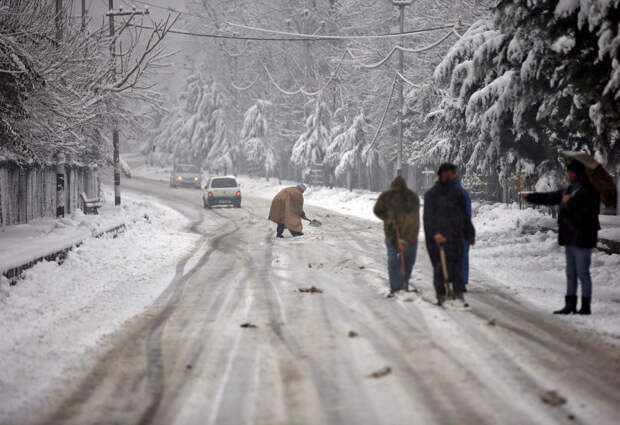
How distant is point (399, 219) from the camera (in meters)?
8.64

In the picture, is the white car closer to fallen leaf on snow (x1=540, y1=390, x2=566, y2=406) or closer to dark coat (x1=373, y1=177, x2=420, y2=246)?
dark coat (x1=373, y1=177, x2=420, y2=246)

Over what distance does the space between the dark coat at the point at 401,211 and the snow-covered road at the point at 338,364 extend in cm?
97

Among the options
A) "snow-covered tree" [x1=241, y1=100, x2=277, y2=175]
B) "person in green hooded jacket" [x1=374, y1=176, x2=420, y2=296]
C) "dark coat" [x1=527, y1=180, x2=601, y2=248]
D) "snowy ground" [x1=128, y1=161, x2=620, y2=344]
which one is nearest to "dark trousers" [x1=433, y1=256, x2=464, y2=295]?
"person in green hooded jacket" [x1=374, y1=176, x2=420, y2=296]

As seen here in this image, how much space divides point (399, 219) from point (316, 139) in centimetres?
3350

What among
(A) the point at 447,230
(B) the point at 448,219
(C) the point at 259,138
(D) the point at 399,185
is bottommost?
(A) the point at 447,230

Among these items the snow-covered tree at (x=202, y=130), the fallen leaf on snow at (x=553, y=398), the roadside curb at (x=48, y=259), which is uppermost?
the snow-covered tree at (x=202, y=130)

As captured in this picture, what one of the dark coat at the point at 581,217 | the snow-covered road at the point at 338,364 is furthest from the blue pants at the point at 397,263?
the dark coat at the point at 581,217

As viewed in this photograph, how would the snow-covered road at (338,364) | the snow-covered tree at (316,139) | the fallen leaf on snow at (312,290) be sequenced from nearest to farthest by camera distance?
1. the snow-covered road at (338,364)
2. the fallen leaf on snow at (312,290)
3. the snow-covered tree at (316,139)

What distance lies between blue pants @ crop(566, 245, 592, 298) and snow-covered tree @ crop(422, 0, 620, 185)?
7.24 feet

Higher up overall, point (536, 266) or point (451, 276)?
point (451, 276)

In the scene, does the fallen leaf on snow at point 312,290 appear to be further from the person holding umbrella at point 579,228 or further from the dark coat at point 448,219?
the person holding umbrella at point 579,228

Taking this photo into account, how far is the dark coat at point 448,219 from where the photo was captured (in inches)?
314

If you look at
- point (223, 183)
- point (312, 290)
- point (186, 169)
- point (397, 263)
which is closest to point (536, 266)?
point (397, 263)

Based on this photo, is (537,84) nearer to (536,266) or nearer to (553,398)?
(536,266)
